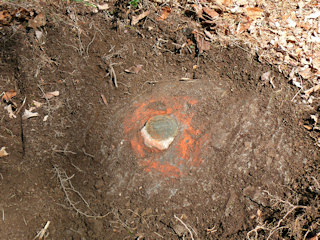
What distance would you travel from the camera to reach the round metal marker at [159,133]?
2100 millimetres

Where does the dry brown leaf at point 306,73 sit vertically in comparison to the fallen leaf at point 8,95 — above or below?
below

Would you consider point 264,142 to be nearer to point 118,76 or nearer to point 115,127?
point 115,127

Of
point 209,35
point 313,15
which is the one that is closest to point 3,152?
point 209,35

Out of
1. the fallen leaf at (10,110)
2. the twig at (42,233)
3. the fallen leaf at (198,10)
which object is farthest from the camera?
the fallen leaf at (198,10)

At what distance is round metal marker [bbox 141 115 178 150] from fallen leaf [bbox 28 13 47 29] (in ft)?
4.49

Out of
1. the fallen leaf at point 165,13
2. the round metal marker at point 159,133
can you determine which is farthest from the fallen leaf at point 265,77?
the fallen leaf at point 165,13

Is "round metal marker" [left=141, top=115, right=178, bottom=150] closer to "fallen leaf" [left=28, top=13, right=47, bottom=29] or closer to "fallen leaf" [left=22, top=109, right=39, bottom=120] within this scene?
"fallen leaf" [left=22, top=109, right=39, bottom=120]

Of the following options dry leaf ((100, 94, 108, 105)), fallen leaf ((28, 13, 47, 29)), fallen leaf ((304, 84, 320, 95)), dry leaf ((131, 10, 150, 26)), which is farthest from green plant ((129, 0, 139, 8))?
fallen leaf ((304, 84, 320, 95))

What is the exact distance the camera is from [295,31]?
112 inches

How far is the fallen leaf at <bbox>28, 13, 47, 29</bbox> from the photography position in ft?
7.80

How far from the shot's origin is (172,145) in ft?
6.99

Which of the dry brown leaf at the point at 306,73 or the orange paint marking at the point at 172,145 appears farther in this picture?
the dry brown leaf at the point at 306,73

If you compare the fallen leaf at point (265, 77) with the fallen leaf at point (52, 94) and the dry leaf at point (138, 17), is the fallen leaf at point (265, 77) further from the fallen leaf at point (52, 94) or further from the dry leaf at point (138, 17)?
the fallen leaf at point (52, 94)

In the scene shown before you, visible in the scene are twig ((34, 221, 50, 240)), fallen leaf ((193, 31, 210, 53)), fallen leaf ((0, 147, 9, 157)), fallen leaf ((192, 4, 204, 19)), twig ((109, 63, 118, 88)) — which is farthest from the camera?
fallen leaf ((192, 4, 204, 19))
